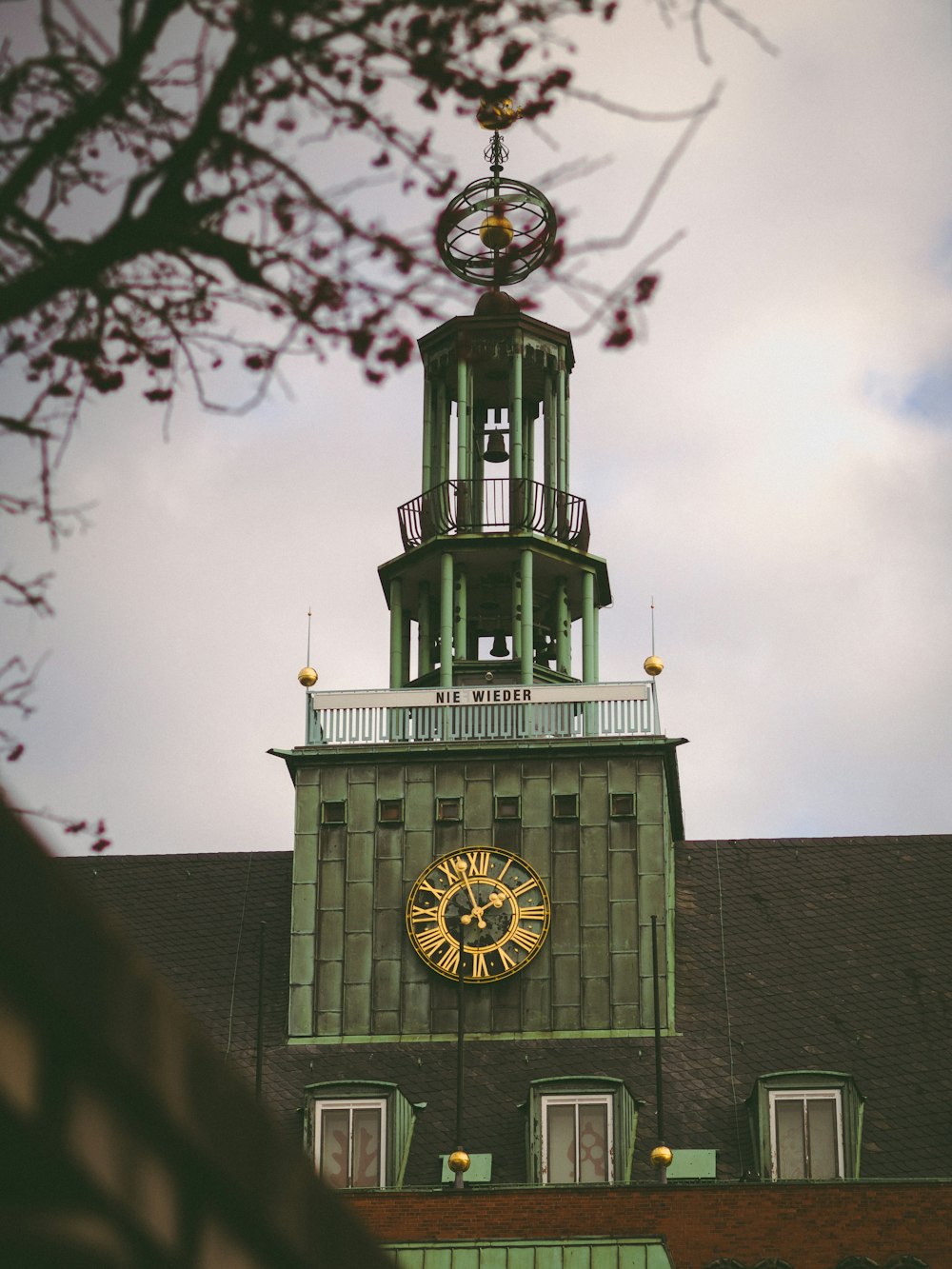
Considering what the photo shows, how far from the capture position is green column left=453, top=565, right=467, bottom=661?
46.3 meters

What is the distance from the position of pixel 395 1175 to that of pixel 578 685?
937 centimetres

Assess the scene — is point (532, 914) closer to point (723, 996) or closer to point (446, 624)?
point (723, 996)

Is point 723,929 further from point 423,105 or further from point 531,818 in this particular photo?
point 423,105

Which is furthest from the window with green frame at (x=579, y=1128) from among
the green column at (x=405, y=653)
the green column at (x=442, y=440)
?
the green column at (x=442, y=440)

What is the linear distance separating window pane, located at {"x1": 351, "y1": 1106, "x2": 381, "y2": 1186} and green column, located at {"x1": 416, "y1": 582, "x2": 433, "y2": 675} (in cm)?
926

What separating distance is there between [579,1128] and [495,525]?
12374 mm

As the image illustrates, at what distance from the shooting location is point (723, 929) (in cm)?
4422

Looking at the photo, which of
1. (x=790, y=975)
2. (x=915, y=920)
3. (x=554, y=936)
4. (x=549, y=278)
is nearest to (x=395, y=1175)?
(x=554, y=936)

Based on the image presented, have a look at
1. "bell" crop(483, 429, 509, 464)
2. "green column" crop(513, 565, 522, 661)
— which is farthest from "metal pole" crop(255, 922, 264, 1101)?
"bell" crop(483, 429, 509, 464)

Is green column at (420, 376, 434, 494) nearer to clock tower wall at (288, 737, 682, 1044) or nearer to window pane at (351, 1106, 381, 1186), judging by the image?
clock tower wall at (288, 737, 682, 1044)

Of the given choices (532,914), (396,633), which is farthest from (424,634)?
(532,914)

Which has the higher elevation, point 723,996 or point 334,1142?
point 723,996

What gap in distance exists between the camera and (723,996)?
4272 centimetres

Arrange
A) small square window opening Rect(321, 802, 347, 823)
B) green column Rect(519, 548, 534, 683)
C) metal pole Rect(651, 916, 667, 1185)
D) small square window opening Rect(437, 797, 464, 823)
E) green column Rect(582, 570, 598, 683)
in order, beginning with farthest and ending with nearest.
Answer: green column Rect(582, 570, 598, 683) < green column Rect(519, 548, 534, 683) < small square window opening Rect(321, 802, 347, 823) < small square window opening Rect(437, 797, 464, 823) < metal pole Rect(651, 916, 667, 1185)
